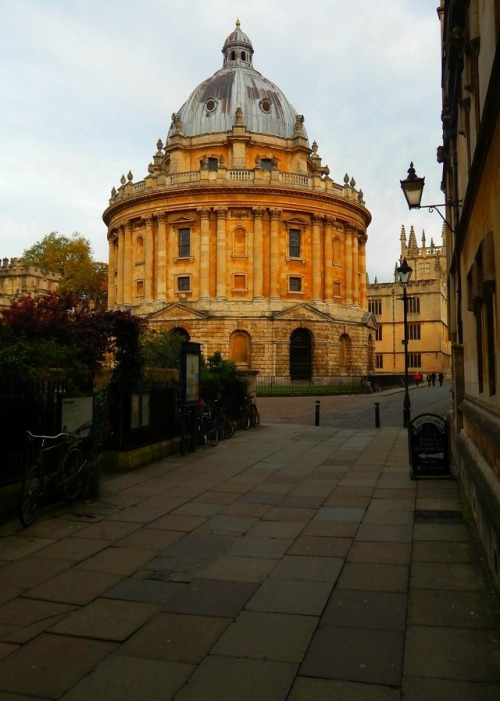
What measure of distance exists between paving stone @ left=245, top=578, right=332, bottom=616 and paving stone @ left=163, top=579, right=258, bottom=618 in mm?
107

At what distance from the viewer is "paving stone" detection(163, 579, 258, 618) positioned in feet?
16.3

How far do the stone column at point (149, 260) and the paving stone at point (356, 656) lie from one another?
50274 mm

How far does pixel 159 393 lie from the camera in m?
13.9

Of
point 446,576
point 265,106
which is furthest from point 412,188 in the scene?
point 265,106

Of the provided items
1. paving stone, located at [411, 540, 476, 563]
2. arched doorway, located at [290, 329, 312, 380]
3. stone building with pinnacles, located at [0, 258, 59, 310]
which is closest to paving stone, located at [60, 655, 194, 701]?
paving stone, located at [411, 540, 476, 563]

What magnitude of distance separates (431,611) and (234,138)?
5446 cm

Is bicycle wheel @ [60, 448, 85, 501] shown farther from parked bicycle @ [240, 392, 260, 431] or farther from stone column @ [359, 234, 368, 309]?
stone column @ [359, 234, 368, 309]

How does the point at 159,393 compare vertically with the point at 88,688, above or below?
above

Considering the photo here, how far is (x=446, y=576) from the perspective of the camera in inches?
228

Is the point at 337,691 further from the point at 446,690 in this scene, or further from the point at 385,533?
the point at 385,533

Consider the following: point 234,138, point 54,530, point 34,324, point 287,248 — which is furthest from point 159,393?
point 234,138

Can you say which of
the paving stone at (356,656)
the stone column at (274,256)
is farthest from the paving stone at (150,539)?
the stone column at (274,256)

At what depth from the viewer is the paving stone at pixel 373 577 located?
553cm

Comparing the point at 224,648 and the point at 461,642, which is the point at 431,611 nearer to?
the point at 461,642
